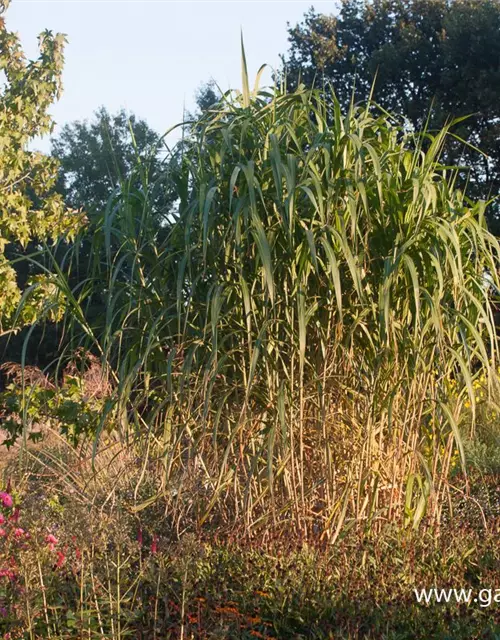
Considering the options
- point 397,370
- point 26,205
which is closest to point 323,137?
point 397,370

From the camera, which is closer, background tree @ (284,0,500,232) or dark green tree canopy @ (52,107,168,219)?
background tree @ (284,0,500,232)

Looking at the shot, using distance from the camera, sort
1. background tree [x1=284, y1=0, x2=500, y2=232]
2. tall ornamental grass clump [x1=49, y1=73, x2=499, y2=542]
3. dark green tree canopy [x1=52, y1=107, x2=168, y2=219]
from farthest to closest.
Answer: dark green tree canopy [x1=52, y1=107, x2=168, y2=219], background tree [x1=284, y1=0, x2=500, y2=232], tall ornamental grass clump [x1=49, y1=73, x2=499, y2=542]

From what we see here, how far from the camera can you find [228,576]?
322 cm

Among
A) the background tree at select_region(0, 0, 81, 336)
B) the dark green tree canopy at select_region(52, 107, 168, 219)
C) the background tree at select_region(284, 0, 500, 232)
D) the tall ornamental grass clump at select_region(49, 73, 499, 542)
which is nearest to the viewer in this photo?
the tall ornamental grass clump at select_region(49, 73, 499, 542)

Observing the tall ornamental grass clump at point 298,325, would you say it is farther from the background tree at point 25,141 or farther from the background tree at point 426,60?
the background tree at point 426,60

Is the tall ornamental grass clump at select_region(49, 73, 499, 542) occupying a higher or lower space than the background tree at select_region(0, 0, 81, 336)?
lower

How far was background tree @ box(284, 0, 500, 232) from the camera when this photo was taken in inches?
658

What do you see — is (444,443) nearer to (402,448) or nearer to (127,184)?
(402,448)

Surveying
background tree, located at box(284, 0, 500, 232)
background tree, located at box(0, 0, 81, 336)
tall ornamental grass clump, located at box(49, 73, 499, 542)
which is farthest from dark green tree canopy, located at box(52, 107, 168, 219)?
tall ornamental grass clump, located at box(49, 73, 499, 542)

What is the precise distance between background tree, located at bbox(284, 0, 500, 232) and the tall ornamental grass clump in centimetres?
1200

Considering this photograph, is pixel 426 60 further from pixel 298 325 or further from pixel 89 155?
pixel 298 325

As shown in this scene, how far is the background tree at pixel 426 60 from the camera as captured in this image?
16719 mm

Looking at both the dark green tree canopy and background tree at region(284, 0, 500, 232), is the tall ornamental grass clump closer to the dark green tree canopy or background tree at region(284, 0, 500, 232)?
background tree at region(284, 0, 500, 232)

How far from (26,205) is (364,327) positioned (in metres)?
4.87
